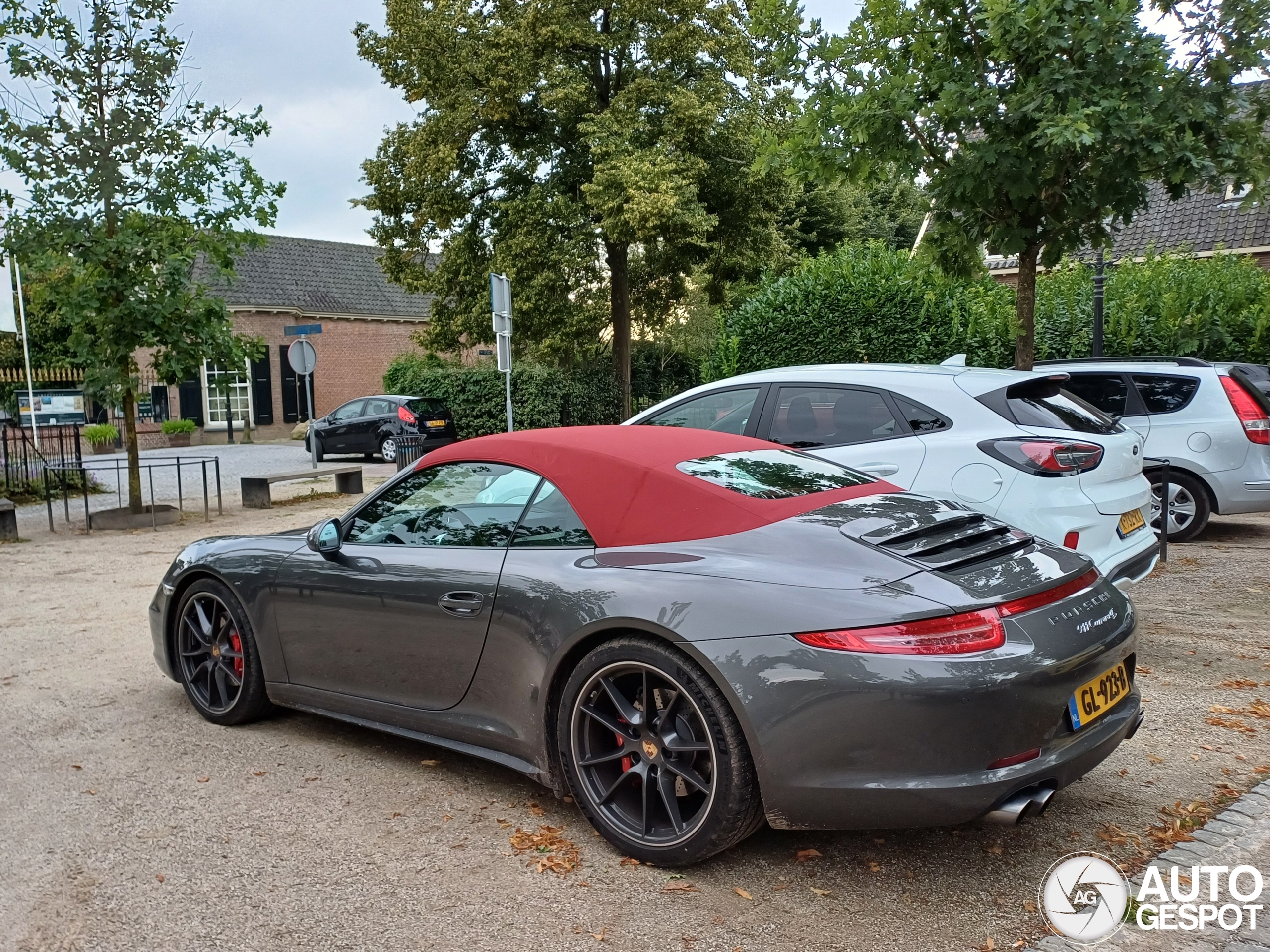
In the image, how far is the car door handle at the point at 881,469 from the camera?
603 centimetres

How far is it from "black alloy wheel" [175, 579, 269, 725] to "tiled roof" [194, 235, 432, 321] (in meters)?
34.8

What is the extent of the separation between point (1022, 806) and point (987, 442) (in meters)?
3.23

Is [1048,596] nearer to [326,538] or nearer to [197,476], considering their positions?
[326,538]

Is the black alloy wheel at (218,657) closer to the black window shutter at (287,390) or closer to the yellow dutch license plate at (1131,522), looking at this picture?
the yellow dutch license plate at (1131,522)

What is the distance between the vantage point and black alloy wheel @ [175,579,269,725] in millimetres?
4695

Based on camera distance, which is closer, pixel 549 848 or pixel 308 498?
pixel 549 848

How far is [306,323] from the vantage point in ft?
134

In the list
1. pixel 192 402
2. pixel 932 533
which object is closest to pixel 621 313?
pixel 192 402

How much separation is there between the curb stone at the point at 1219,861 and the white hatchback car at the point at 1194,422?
18.7ft

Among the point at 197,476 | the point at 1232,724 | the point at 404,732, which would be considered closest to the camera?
the point at 404,732

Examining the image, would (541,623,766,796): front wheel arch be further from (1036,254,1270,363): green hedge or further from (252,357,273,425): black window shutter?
(252,357,273,425): black window shutter

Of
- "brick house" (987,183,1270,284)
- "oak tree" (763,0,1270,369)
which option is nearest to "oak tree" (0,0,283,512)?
"oak tree" (763,0,1270,369)

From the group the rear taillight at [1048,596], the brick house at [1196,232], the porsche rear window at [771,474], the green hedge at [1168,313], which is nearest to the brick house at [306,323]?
the brick house at [1196,232]

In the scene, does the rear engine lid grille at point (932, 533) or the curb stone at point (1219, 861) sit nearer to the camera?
the curb stone at point (1219, 861)
